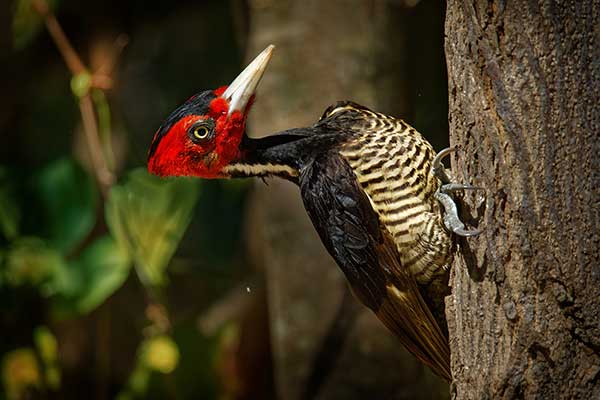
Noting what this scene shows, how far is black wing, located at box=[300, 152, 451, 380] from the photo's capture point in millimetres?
2668

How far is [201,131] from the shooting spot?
113 inches

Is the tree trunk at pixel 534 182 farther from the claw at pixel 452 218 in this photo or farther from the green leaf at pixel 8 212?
the green leaf at pixel 8 212

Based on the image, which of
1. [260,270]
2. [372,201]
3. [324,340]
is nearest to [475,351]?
[372,201]

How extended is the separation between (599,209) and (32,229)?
3608 millimetres

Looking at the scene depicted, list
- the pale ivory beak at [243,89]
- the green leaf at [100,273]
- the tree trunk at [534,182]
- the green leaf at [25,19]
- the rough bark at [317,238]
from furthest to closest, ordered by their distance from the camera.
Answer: the green leaf at [25,19] → the green leaf at [100,273] → the rough bark at [317,238] → the pale ivory beak at [243,89] → the tree trunk at [534,182]

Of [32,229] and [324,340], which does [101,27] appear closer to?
[32,229]

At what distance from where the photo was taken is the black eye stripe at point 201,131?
2.87m

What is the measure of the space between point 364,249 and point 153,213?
1948 millimetres

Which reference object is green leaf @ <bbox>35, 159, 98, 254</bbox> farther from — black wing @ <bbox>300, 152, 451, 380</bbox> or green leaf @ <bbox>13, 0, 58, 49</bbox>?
black wing @ <bbox>300, 152, 451, 380</bbox>

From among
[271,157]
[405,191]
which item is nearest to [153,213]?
[271,157]

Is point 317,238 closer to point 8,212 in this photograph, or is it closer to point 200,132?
point 200,132

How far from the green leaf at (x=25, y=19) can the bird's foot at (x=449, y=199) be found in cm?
326

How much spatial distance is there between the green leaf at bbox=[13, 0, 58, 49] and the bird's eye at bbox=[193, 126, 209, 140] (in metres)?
2.61

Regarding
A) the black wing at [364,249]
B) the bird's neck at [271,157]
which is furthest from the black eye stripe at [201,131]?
the black wing at [364,249]
